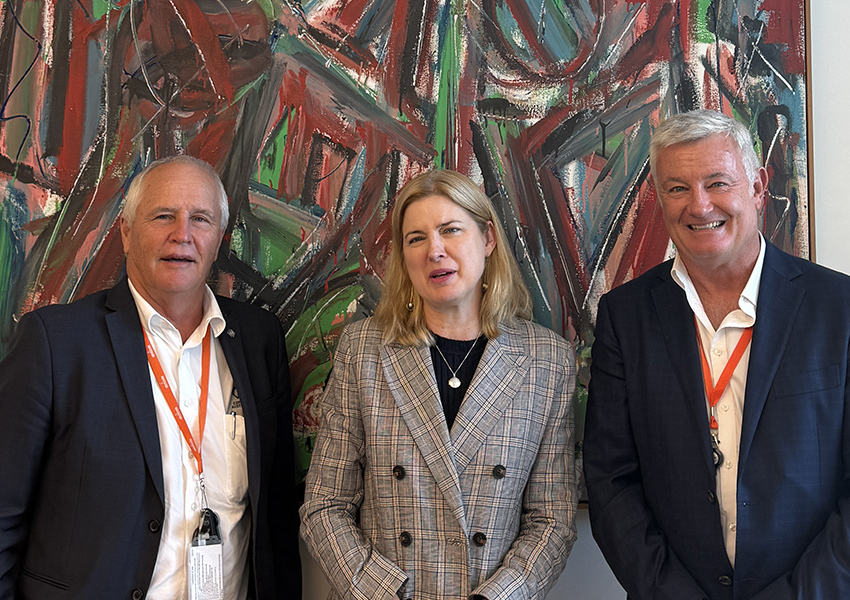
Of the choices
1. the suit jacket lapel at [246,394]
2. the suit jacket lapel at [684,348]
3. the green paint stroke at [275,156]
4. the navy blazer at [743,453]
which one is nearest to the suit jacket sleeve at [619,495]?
the navy blazer at [743,453]

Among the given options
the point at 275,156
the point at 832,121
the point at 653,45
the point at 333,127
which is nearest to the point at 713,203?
the point at 653,45

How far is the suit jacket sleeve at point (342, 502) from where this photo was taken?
6.44 feet

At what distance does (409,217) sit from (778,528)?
1376 millimetres

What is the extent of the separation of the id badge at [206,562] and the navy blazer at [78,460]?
117 mm

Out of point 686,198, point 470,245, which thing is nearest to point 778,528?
point 686,198

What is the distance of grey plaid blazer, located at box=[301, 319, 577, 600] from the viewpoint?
197 cm

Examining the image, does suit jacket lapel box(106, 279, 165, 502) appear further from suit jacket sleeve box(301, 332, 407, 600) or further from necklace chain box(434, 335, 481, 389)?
necklace chain box(434, 335, 481, 389)

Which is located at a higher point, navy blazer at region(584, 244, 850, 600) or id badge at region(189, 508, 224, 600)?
navy blazer at region(584, 244, 850, 600)

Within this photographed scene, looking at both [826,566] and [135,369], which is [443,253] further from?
[826,566]

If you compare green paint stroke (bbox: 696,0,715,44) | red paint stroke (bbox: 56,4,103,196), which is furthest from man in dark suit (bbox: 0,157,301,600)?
green paint stroke (bbox: 696,0,715,44)

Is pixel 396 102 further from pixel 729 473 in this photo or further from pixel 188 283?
pixel 729 473

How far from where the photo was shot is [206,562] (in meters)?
2.00

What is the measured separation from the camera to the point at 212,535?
2027 millimetres

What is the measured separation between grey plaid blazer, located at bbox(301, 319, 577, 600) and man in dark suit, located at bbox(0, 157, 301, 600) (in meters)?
0.27
